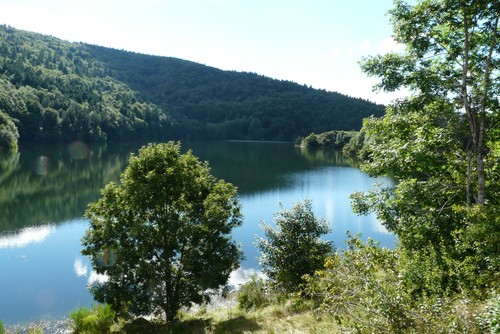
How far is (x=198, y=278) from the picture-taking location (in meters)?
15.6

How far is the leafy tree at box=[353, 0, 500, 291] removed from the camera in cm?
1105

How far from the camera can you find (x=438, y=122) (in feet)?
39.3

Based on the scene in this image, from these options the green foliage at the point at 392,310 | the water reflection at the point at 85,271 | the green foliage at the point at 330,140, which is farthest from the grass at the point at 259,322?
the green foliage at the point at 330,140

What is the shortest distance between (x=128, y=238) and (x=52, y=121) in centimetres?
12558

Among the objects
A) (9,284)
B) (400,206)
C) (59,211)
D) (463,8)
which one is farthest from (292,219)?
(59,211)

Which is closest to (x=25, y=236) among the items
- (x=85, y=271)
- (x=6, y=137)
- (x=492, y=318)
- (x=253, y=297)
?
(x=85, y=271)

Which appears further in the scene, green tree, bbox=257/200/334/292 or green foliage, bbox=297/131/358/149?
green foliage, bbox=297/131/358/149

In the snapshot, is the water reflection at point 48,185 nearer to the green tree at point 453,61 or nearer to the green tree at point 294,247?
the green tree at point 294,247

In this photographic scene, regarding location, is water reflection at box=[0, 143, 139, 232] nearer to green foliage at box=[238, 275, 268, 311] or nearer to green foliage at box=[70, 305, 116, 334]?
green foliage at box=[70, 305, 116, 334]

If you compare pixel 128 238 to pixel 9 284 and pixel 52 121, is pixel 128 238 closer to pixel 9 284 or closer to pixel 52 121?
pixel 9 284

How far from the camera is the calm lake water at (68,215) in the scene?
2305 centimetres

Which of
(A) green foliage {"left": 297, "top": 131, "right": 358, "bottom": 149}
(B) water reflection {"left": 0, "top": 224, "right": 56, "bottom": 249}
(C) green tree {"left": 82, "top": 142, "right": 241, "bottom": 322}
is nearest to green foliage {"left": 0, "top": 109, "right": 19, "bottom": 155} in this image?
(B) water reflection {"left": 0, "top": 224, "right": 56, "bottom": 249}

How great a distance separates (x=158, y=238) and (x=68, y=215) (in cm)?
2826

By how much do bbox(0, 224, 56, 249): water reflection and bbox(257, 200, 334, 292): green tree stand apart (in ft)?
71.1
